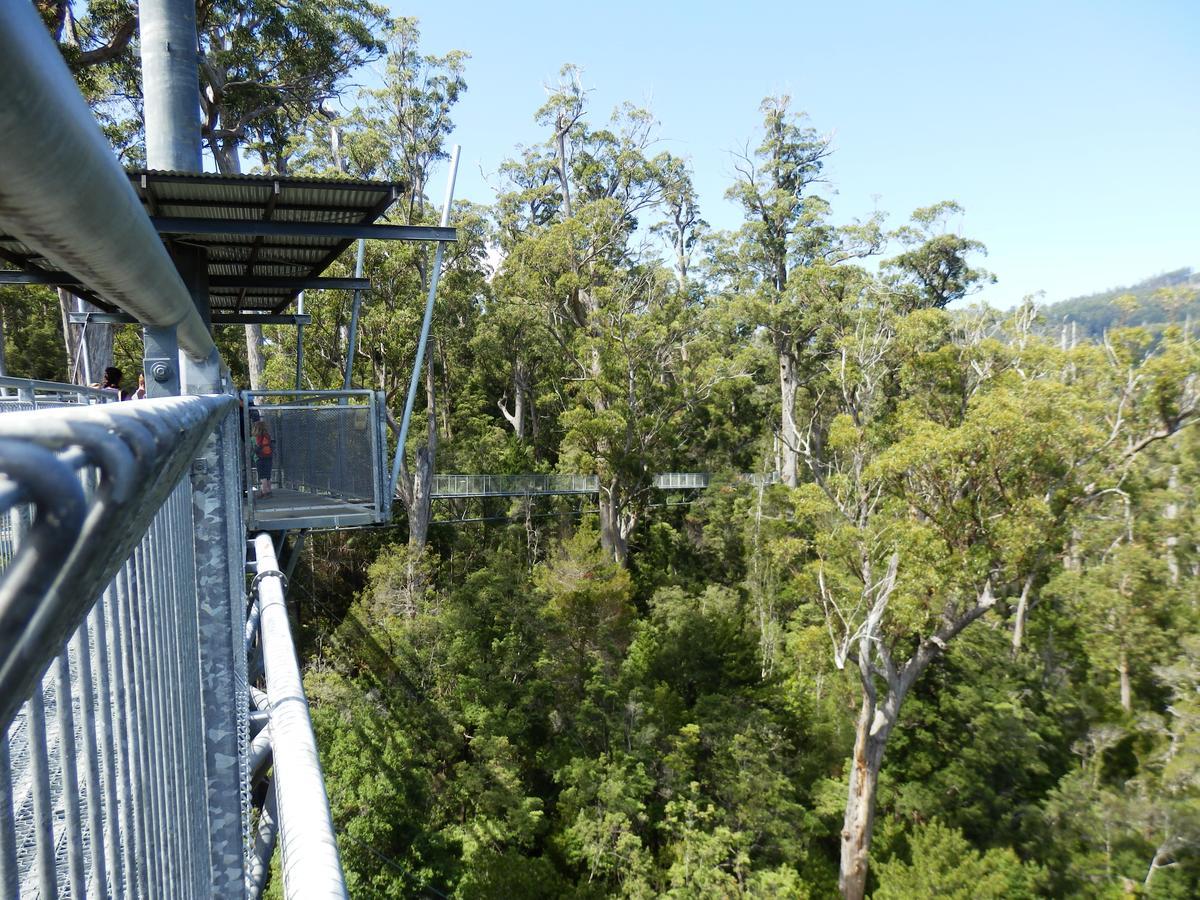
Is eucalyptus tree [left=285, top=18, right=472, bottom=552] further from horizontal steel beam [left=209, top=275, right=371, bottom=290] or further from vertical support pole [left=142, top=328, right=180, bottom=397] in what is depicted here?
vertical support pole [left=142, top=328, right=180, bottom=397]

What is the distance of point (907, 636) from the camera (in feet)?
40.4

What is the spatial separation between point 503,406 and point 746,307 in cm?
843

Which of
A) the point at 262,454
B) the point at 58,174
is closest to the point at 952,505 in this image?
the point at 262,454

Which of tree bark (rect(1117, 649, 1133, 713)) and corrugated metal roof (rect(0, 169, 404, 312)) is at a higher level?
corrugated metal roof (rect(0, 169, 404, 312))

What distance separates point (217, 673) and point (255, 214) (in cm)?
351

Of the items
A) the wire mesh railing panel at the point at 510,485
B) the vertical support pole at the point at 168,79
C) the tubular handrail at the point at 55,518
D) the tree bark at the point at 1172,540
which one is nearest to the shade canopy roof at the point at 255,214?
the vertical support pole at the point at 168,79

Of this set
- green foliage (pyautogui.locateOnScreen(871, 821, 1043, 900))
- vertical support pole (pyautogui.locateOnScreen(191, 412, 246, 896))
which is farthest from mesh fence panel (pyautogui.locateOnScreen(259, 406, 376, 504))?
green foliage (pyautogui.locateOnScreen(871, 821, 1043, 900))

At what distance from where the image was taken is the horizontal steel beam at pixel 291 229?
13.4 feet

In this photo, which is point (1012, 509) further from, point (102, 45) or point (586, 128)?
point (586, 128)

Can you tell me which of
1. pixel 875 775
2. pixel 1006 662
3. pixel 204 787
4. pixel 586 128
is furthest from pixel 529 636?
pixel 586 128

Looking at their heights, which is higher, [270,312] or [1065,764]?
[270,312]

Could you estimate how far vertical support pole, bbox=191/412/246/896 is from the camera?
4.79 feet

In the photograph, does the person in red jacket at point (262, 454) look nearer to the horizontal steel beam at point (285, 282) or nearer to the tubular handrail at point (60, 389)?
the tubular handrail at point (60, 389)

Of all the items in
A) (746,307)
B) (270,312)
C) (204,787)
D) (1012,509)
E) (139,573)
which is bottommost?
(1012,509)
